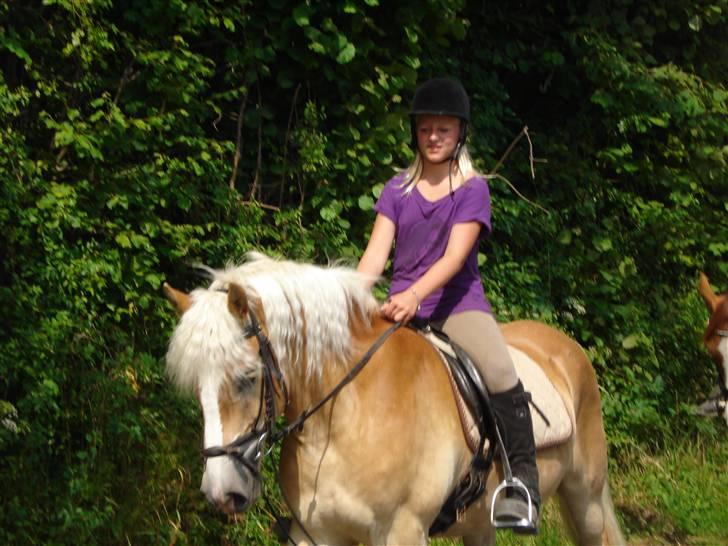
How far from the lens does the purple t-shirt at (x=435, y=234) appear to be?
4.53m

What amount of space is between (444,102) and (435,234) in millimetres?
537

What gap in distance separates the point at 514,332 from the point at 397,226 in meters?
1.22

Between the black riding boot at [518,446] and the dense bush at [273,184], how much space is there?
2.07 meters

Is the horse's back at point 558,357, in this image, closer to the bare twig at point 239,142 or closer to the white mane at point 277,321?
the white mane at point 277,321

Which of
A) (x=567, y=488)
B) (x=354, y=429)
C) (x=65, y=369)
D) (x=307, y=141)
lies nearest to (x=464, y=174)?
(x=354, y=429)

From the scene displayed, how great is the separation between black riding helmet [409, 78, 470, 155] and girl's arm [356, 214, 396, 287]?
40 centimetres

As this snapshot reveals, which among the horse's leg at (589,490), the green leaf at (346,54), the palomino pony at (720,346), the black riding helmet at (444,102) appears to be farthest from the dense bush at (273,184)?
the black riding helmet at (444,102)

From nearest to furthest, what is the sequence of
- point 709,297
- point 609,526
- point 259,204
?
point 609,526
point 259,204
point 709,297

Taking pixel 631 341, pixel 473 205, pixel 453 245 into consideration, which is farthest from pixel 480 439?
pixel 631 341

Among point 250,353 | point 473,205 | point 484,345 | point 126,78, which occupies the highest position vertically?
point 473,205

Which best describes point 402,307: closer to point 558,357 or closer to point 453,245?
point 453,245

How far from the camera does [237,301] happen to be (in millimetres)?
3736

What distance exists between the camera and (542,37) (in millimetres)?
10203

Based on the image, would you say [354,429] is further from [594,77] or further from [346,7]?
[594,77]
